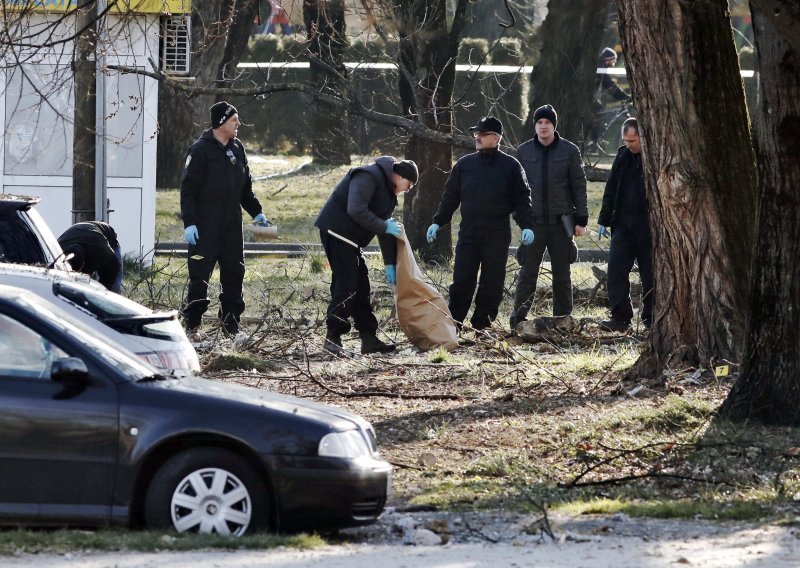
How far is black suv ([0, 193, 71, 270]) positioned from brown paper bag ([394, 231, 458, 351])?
12.9 feet

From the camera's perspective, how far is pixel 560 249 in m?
13.8

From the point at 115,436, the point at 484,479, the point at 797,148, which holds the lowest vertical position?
the point at 484,479

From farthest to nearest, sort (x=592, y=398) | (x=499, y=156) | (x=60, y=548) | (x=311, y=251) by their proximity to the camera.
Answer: (x=311, y=251)
(x=499, y=156)
(x=592, y=398)
(x=60, y=548)

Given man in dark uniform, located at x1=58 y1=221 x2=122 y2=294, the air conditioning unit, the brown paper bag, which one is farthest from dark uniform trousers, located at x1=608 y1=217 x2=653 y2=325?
the air conditioning unit

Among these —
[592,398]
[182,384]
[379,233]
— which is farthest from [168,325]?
[379,233]

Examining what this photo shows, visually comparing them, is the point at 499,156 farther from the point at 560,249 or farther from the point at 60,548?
the point at 60,548

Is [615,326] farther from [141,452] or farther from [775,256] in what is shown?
[141,452]

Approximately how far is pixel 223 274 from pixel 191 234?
48cm

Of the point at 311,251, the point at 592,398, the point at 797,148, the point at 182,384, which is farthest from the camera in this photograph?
the point at 311,251

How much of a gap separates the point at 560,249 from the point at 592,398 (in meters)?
3.98

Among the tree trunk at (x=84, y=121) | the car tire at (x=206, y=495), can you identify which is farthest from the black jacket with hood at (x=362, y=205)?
the car tire at (x=206, y=495)

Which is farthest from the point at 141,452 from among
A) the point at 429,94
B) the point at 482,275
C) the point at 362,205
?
the point at 429,94

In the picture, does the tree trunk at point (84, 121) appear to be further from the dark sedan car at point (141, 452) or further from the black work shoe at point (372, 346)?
the dark sedan car at point (141, 452)

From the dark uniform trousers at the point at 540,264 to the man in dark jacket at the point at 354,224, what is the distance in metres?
1.97
